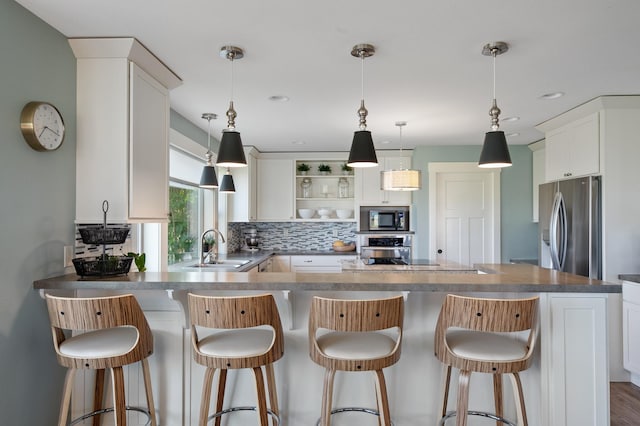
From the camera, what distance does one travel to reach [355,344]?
189 centimetres

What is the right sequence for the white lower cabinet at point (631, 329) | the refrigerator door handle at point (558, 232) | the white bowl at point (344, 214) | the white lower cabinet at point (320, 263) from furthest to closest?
1. the white bowl at point (344, 214)
2. the white lower cabinet at point (320, 263)
3. the refrigerator door handle at point (558, 232)
4. the white lower cabinet at point (631, 329)

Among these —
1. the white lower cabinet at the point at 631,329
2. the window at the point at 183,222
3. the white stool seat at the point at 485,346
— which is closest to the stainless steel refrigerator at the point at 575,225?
the white lower cabinet at the point at 631,329

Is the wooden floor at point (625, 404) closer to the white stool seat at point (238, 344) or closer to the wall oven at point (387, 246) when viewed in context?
the white stool seat at point (238, 344)

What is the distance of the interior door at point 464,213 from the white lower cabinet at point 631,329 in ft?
6.57

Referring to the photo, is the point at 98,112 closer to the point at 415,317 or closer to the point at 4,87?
the point at 4,87

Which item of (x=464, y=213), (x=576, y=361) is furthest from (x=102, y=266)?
(x=464, y=213)

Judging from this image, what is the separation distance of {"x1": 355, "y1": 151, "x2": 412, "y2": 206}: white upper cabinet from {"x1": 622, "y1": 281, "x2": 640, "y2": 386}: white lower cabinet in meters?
2.86

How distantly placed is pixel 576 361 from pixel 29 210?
2.85 meters

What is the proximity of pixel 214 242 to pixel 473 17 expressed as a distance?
382 centimetres

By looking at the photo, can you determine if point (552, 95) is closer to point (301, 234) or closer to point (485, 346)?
point (485, 346)

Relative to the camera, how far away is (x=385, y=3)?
6.03 ft

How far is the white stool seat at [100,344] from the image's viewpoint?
71.1 inches

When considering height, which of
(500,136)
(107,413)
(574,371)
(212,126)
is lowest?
(107,413)

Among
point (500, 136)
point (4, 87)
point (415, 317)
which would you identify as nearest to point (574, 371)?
point (415, 317)
